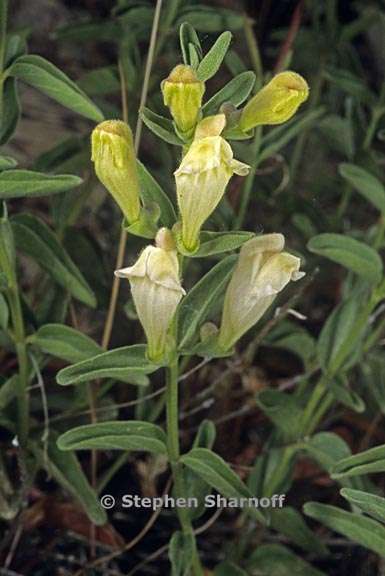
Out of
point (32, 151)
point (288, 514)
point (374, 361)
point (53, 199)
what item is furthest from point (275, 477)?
point (32, 151)

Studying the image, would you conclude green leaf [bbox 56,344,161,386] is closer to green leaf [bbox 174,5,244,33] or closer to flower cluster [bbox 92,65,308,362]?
flower cluster [bbox 92,65,308,362]

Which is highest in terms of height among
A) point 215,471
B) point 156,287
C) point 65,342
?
point 156,287

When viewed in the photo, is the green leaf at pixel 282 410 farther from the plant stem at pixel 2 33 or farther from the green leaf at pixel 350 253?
the plant stem at pixel 2 33

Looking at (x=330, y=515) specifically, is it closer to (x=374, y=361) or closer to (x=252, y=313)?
(x=252, y=313)

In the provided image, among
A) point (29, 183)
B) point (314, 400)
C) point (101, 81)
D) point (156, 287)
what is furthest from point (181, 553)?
point (101, 81)

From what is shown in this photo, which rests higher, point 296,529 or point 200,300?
point 200,300

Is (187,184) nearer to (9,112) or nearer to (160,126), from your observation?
(160,126)

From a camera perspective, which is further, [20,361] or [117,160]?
[20,361]
